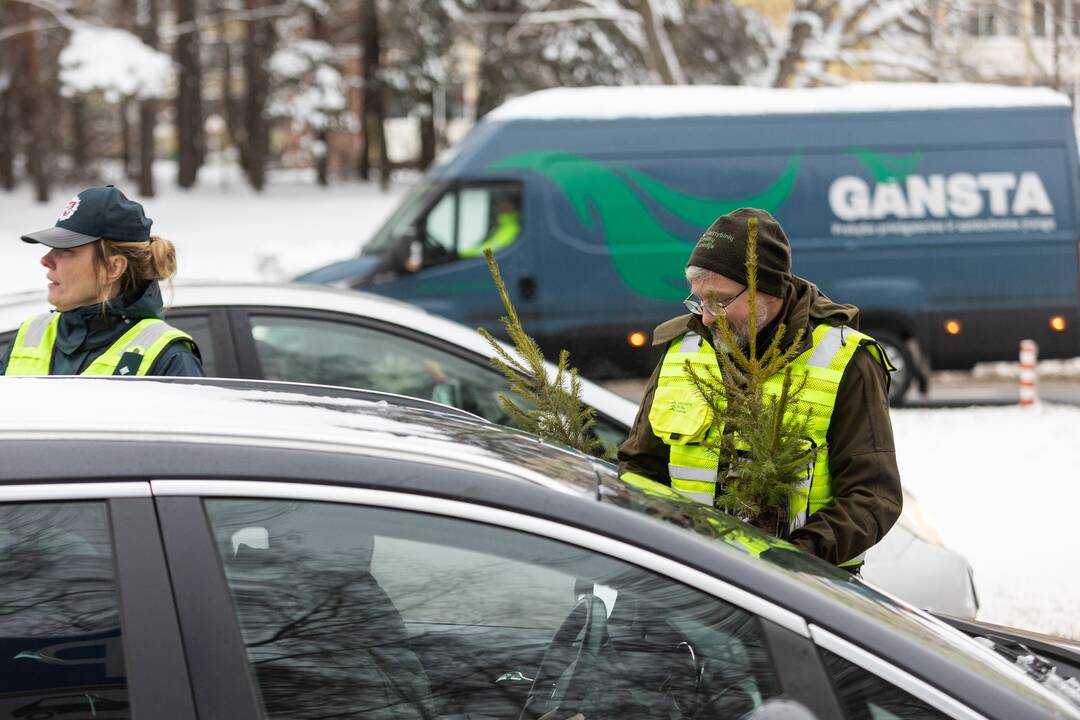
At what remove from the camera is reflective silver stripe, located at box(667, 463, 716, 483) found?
2.87 meters

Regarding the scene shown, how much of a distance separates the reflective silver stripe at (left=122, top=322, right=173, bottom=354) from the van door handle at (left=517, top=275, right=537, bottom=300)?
312 inches

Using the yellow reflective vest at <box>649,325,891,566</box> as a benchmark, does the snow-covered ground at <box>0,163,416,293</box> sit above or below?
below

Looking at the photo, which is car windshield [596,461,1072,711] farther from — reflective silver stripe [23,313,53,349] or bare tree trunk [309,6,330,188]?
bare tree trunk [309,6,330,188]

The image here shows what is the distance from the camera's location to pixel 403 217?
11625 mm

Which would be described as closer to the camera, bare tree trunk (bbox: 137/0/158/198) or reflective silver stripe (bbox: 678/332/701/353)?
reflective silver stripe (bbox: 678/332/701/353)

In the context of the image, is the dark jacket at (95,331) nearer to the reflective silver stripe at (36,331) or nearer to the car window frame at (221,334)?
the reflective silver stripe at (36,331)

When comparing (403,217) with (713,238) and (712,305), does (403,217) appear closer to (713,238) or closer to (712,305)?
(713,238)

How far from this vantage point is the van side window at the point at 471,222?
11.3 meters

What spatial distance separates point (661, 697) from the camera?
75.5 inches

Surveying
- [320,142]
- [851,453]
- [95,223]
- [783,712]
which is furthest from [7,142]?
[783,712]

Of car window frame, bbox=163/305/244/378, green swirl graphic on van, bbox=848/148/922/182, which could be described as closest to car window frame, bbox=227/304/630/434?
car window frame, bbox=163/305/244/378

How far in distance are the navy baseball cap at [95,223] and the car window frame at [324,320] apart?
1047mm

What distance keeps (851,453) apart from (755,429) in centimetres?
35

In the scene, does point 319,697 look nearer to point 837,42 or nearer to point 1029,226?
point 1029,226
